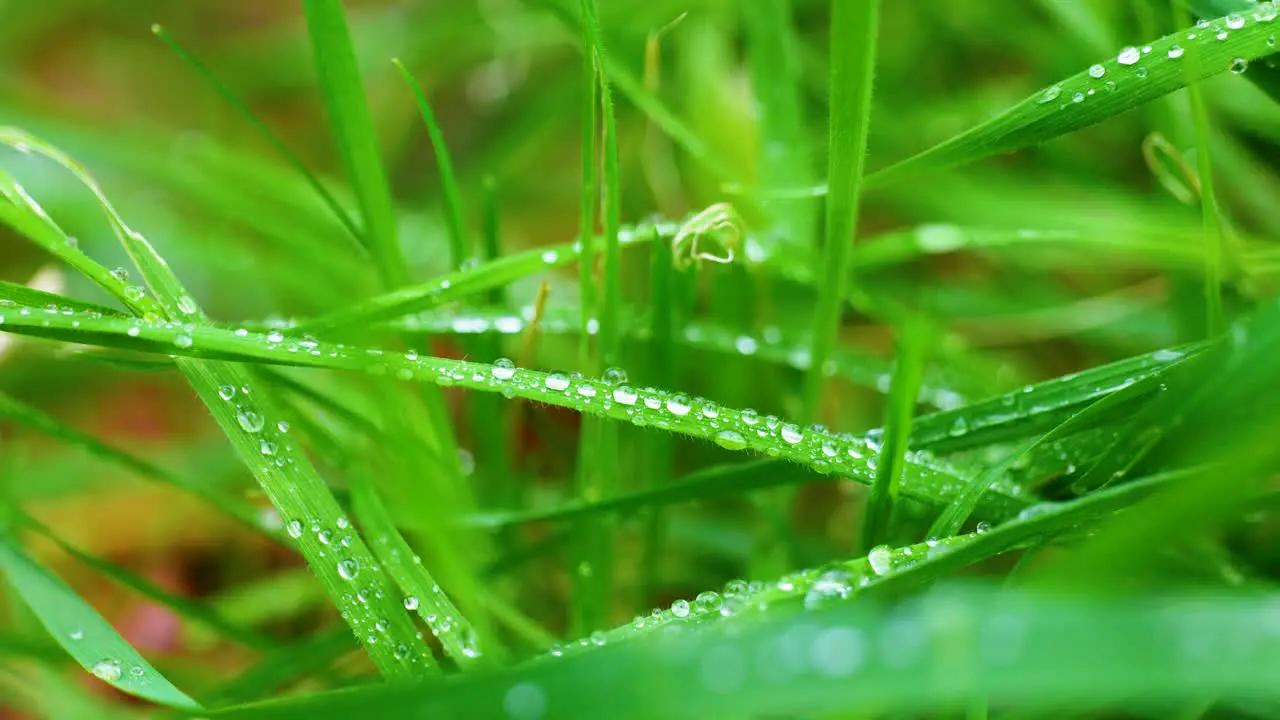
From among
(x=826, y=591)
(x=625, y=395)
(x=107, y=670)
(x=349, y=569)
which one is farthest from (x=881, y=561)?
(x=107, y=670)

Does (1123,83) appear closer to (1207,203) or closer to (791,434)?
(1207,203)

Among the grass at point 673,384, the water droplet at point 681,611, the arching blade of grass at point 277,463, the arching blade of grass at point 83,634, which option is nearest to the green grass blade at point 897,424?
the grass at point 673,384

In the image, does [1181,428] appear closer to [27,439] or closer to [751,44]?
[751,44]

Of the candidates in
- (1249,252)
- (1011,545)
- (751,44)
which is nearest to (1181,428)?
(1011,545)

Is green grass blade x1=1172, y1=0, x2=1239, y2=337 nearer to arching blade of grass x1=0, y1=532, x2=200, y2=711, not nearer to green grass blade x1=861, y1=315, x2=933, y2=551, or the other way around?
green grass blade x1=861, y1=315, x2=933, y2=551

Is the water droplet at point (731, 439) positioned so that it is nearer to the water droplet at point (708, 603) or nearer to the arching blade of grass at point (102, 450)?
the water droplet at point (708, 603)

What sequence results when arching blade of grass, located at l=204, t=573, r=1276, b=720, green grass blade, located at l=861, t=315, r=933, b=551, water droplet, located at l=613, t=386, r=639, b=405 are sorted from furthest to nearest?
water droplet, located at l=613, t=386, r=639, b=405 < green grass blade, located at l=861, t=315, r=933, b=551 < arching blade of grass, located at l=204, t=573, r=1276, b=720

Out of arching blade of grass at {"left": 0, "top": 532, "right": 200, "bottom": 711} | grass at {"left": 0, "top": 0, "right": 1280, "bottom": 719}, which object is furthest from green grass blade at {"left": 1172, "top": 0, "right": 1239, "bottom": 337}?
arching blade of grass at {"left": 0, "top": 532, "right": 200, "bottom": 711}
